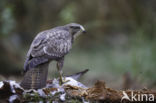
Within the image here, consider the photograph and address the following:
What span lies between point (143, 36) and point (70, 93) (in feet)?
23.6

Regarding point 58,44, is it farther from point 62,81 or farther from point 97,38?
point 97,38

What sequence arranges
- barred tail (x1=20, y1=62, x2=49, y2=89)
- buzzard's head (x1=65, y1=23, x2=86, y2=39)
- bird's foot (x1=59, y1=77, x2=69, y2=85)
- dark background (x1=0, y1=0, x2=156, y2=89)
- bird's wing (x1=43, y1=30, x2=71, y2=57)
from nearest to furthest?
barred tail (x1=20, y1=62, x2=49, y2=89)
bird's foot (x1=59, y1=77, x2=69, y2=85)
bird's wing (x1=43, y1=30, x2=71, y2=57)
buzzard's head (x1=65, y1=23, x2=86, y2=39)
dark background (x1=0, y1=0, x2=156, y2=89)

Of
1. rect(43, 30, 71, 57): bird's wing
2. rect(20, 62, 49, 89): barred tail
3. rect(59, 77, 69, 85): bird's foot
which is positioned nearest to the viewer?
rect(20, 62, 49, 89): barred tail

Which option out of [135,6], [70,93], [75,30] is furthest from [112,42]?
[70,93]

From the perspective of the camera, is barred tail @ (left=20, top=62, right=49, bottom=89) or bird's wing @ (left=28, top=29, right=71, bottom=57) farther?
bird's wing @ (left=28, top=29, right=71, bottom=57)

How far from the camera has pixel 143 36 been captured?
1164 centimetres

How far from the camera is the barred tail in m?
4.98

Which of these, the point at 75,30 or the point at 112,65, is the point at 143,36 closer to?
the point at 112,65

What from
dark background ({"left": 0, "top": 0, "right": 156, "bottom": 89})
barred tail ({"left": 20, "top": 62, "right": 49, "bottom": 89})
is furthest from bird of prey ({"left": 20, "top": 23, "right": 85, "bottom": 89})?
dark background ({"left": 0, "top": 0, "right": 156, "bottom": 89})

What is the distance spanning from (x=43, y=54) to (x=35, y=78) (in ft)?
1.43

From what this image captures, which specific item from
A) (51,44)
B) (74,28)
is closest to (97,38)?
(74,28)

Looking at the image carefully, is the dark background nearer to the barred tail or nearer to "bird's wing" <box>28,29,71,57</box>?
"bird's wing" <box>28,29,71,57</box>

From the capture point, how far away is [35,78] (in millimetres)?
5066

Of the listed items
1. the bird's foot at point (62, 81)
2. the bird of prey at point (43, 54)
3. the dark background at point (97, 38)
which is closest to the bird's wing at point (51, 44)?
the bird of prey at point (43, 54)
